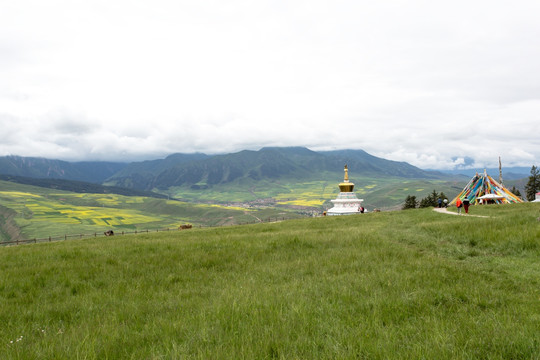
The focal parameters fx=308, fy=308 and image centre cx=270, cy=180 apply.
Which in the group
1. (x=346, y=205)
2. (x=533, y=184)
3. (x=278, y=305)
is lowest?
(x=346, y=205)

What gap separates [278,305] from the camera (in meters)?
6.15

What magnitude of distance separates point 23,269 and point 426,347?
1245 centimetres

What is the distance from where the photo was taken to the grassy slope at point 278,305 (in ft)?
14.5

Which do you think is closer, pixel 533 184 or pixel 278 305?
pixel 278 305

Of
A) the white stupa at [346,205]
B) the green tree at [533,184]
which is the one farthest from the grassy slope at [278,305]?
the green tree at [533,184]

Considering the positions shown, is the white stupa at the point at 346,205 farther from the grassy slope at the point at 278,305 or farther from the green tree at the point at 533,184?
the grassy slope at the point at 278,305

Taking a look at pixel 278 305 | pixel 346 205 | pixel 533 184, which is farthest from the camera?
pixel 533 184

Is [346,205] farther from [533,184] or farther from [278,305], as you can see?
[278,305]

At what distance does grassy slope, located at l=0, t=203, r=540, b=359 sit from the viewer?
443 cm

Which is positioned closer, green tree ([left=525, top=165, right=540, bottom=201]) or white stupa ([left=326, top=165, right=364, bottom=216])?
white stupa ([left=326, top=165, right=364, bottom=216])

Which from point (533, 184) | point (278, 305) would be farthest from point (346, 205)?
point (278, 305)

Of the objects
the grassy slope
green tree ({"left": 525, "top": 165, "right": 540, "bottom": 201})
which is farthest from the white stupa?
the grassy slope

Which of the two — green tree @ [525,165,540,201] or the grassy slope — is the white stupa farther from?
the grassy slope

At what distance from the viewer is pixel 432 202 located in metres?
75.5
